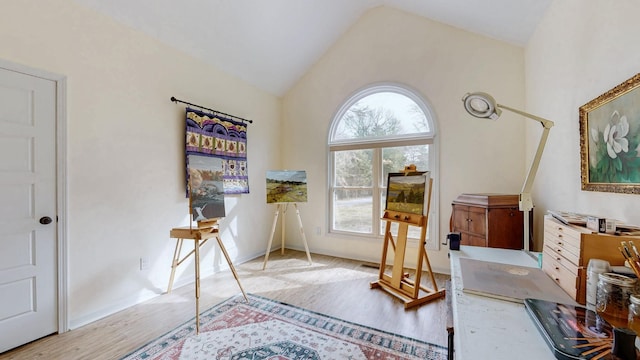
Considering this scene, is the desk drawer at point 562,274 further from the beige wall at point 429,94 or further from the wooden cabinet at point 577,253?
the beige wall at point 429,94

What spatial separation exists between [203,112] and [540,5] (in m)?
3.69

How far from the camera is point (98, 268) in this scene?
246 cm

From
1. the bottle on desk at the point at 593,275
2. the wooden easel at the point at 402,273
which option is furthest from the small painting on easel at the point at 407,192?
the bottle on desk at the point at 593,275

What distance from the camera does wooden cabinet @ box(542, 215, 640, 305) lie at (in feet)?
3.34

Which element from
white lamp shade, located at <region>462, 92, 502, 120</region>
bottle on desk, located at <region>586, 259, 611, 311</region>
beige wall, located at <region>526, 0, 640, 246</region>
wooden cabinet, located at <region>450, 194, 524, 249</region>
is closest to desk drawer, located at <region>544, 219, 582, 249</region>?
bottle on desk, located at <region>586, 259, 611, 311</region>

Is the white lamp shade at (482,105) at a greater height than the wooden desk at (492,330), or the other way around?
the white lamp shade at (482,105)

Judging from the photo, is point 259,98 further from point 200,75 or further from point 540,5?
point 540,5

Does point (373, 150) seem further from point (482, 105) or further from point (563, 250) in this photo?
point (563, 250)

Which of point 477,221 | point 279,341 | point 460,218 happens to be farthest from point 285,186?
point 477,221

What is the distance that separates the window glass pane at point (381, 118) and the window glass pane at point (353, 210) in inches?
36.3

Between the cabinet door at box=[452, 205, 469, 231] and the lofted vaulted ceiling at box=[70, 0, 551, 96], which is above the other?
the lofted vaulted ceiling at box=[70, 0, 551, 96]

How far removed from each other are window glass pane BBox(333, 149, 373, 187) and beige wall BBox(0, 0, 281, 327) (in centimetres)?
221

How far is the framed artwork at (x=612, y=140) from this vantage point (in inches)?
53.4

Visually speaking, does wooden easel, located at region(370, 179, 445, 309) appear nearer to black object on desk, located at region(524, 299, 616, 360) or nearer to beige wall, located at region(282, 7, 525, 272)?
beige wall, located at region(282, 7, 525, 272)
